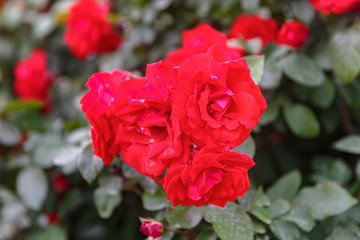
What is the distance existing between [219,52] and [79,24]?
867 mm

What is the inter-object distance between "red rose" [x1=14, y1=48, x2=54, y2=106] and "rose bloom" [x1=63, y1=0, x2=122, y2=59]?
27 centimetres

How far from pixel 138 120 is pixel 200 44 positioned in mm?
263

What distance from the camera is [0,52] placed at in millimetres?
1803

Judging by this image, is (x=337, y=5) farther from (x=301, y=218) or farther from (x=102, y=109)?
(x=102, y=109)

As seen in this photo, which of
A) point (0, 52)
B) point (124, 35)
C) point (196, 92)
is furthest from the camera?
point (0, 52)

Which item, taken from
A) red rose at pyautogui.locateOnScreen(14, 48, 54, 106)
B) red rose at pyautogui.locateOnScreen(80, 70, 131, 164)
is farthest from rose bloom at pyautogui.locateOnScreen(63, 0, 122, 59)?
red rose at pyautogui.locateOnScreen(80, 70, 131, 164)

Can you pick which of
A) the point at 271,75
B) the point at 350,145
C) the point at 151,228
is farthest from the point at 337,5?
the point at 151,228

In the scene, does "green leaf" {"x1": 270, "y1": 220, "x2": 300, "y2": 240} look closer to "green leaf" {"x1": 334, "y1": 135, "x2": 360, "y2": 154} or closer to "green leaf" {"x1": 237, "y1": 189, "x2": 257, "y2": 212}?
"green leaf" {"x1": 237, "y1": 189, "x2": 257, "y2": 212}

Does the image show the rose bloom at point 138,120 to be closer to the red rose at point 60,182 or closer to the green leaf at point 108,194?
the green leaf at point 108,194

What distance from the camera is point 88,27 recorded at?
51.3 inches

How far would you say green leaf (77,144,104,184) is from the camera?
79cm

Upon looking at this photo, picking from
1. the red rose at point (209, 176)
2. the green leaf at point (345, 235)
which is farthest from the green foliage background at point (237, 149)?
the red rose at point (209, 176)

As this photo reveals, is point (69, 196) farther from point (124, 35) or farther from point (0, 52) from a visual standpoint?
point (0, 52)

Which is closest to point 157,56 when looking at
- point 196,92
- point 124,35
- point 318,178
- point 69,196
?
point 124,35
